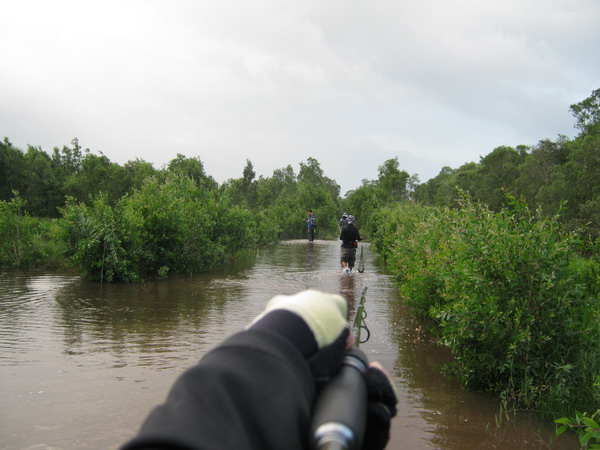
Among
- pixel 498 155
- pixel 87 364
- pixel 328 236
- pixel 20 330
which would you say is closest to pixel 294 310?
pixel 87 364

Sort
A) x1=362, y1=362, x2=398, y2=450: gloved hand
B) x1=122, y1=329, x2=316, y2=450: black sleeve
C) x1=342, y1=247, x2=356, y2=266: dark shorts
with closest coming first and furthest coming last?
x1=122, y1=329, x2=316, y2=450: black sleeve
x1=362, y1=362, x2=398, y2=450: gloved hand
x1=342, y1=247, x2=356, y2=266: dark shorts

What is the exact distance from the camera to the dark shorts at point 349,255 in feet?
56.0

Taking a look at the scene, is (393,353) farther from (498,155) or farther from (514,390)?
(498,155)

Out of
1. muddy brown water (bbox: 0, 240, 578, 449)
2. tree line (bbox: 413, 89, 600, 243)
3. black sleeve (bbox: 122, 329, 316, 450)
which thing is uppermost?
tree line (bbox: 413, 89, 600, 243)

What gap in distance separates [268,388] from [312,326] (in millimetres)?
282

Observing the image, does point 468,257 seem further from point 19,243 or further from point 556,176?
point 556,176

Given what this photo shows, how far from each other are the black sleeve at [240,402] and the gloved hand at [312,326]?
0.05 m

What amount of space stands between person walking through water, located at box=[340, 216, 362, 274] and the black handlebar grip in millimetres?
15120

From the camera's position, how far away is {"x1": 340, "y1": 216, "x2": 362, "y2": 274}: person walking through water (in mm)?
16734

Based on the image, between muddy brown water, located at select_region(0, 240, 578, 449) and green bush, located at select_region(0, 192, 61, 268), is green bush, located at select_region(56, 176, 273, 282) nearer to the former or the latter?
muddy brown water, located at select_region(0, 240, 578, 449)

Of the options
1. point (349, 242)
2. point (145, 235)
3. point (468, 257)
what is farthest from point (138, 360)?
point (349, 242)

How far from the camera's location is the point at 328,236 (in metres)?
54.5

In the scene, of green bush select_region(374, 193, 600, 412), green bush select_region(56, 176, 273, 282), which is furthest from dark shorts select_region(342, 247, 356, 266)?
green bush select_region(374, 193, 600, 412)

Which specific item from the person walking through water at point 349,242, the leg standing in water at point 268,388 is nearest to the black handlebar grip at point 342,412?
the leg standing in water at point 268,388
